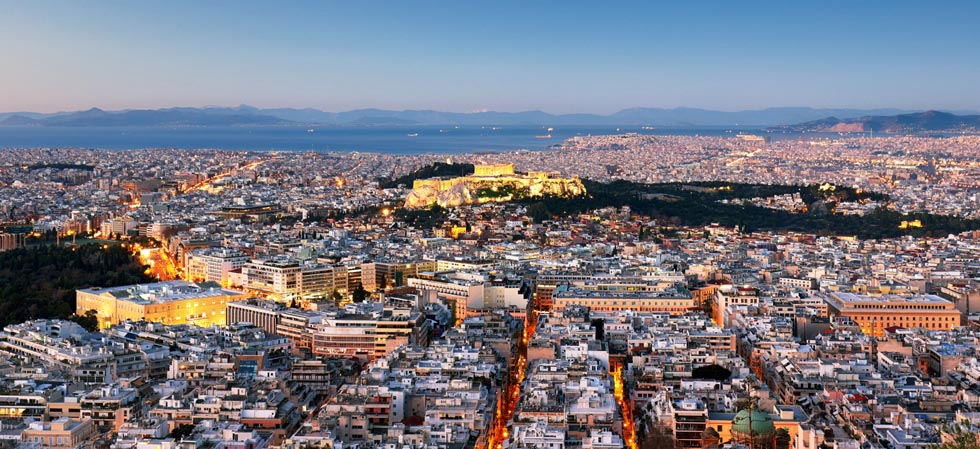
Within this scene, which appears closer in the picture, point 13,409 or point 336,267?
point 13,409

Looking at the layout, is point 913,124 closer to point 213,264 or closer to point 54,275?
point 213,264

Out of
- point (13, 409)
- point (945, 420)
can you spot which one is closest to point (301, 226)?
point (13, 409)

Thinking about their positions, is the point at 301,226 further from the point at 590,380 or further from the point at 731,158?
the point at 731,158

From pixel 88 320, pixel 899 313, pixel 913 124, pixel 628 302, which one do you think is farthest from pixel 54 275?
pixel 913 124

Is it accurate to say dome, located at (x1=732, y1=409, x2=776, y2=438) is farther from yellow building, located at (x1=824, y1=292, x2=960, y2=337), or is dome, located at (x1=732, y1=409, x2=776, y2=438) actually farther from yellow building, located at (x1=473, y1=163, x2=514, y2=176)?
yellow building, located at (x1=473, y1=163, x2=514, y2=176)

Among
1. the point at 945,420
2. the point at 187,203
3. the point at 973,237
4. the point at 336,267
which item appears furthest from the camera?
the point at 187,203

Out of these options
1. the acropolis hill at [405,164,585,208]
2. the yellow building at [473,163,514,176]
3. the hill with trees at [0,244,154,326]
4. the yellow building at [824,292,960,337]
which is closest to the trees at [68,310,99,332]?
the hill with trees at [0,244,154,326]

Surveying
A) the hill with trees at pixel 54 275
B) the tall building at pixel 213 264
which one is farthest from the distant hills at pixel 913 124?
the hill with trees at pixel 54 275
